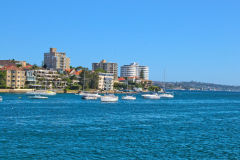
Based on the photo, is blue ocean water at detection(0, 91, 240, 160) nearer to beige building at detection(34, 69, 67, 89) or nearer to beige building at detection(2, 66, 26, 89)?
beige building at detection(2, 66, 26, 89)

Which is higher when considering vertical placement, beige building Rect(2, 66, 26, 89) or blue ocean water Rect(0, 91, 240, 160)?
beige building Rect(2, 66, 26, 89)

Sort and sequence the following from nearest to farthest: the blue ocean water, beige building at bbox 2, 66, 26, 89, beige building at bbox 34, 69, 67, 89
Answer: the blue ocean water < beige building at bbox 2, 66, 26, 89 < beige building at bbox 34, 69, 67, 89

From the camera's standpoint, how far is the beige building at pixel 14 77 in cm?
16012

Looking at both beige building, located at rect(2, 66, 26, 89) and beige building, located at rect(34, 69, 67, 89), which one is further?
beige building, located at rect(34, 69, 67, 89)

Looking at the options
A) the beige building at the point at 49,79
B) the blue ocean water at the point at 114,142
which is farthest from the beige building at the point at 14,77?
the blue ocean water at the point at 114,142

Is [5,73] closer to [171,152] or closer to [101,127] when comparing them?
[101,127]

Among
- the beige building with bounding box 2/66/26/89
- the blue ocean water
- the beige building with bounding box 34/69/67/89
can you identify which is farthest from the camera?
the beige building with bounding box 34/69/67/89

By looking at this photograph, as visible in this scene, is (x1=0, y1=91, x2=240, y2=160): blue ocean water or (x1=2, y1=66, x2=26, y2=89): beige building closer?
(x1=0, y1=91, x2=240, y2=160): blue ocean water

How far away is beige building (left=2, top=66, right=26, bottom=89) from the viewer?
525ft

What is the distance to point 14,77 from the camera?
16150 centimetres

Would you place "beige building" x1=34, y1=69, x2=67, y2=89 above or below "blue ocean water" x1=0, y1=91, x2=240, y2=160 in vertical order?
above

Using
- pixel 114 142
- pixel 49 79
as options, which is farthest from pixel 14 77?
pixel 114 142

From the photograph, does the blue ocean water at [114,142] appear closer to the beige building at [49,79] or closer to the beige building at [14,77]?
the beige building at [14,77]

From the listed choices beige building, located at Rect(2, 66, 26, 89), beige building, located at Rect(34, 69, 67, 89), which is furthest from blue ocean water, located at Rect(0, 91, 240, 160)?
beige building, located at Rect(34, 69, 67, 89)
